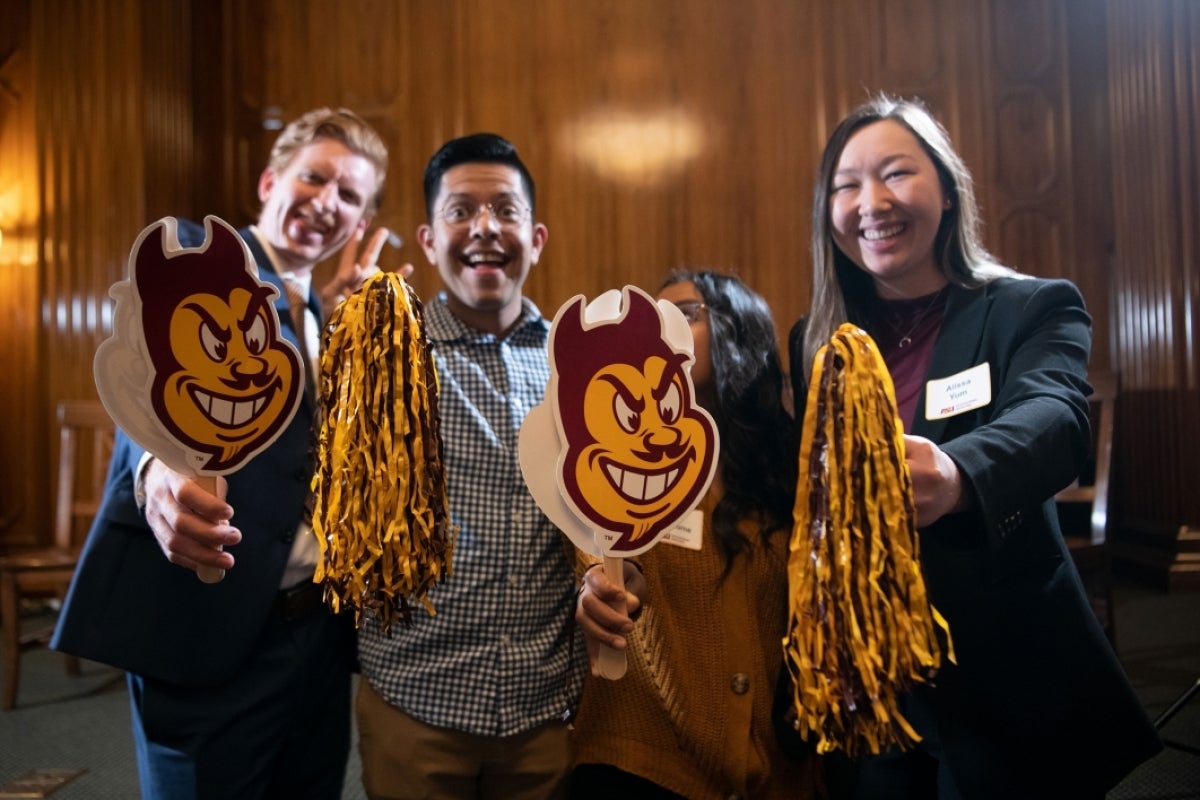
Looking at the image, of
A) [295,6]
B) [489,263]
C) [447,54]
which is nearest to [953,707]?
[489,263]

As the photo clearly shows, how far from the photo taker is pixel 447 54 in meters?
5.08

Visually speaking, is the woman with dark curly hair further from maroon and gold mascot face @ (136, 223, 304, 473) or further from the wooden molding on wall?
the wooden molding on wall

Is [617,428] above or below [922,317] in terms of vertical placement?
below

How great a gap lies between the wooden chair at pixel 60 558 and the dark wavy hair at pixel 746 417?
3260 mm

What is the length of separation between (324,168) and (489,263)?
0.60m

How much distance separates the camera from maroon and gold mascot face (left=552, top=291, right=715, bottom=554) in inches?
39.1

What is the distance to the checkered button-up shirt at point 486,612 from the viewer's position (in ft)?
4.65

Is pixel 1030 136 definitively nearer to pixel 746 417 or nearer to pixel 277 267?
pixel 746 417

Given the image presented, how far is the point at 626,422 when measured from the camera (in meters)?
1.01

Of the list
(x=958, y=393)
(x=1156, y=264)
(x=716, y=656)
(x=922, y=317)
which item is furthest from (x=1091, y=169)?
(x=716, y=656)

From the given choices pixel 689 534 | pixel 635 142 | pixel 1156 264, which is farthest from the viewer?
pixel 635 142

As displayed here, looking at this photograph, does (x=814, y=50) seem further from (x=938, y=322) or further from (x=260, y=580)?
(x=260, y=580)

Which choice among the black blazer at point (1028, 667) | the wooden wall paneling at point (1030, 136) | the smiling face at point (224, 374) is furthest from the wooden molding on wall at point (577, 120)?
the smiling face at point (224, 374)

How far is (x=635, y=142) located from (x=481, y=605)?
13.5 feet
